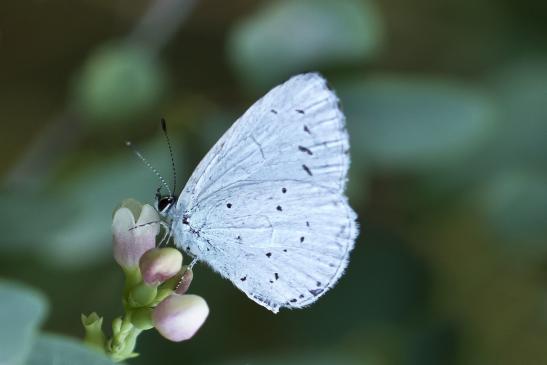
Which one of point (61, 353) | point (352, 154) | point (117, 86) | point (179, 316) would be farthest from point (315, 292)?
point (117, 86)

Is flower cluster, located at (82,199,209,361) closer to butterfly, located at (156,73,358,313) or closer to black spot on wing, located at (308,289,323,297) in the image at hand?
butterfly, located at (156,73,358,313)

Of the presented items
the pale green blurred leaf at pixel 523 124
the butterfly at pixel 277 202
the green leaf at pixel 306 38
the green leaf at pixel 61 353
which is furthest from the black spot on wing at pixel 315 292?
the pale green blurred leaf at pixel 523 124

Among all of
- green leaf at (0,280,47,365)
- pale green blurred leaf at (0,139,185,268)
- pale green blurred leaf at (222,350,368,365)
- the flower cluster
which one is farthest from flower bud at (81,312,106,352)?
pale green blurred leaf at (222,350,368,365)

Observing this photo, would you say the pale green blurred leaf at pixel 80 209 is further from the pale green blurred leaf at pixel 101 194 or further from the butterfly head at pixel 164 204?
the butterfly head at pixel 164 204

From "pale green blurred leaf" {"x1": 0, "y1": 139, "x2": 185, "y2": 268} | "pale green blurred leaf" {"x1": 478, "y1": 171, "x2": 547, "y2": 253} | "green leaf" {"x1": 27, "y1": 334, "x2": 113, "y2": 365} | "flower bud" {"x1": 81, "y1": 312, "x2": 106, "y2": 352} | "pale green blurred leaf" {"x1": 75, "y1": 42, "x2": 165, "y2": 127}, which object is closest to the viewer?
"green leaf" {"x1": 27, "y1": 334, "x2": 113, "y2": 365}

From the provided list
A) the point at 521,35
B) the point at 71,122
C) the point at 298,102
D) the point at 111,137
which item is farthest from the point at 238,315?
the point at 521,35

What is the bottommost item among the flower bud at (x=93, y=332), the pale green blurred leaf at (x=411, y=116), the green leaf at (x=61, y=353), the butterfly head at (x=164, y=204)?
the flower bud at (x=93, y=332)

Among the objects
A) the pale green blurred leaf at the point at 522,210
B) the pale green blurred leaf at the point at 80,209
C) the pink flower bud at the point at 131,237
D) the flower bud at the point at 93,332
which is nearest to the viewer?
the flower bud at the point at 93,332

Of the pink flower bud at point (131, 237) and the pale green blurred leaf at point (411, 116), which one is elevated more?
the pale green blurred leaf at point (411, 116)

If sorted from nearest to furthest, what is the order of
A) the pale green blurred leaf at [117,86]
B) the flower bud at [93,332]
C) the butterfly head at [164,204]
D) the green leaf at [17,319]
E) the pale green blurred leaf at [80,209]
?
1. the green leaf at [17,319]
2. the flower bud at [93,332]
3. the butterfly head at [164,204]
4. the pale green blurred leaf at [80,209]
5. the pale green blurred leaf at [117,86]
